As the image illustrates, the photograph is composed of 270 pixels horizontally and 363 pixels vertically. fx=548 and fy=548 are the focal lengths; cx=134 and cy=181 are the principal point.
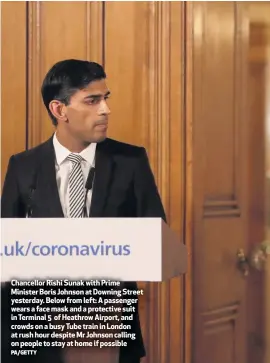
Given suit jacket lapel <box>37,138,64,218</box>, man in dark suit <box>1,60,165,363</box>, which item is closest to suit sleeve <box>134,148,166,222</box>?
man in dark suit <box>1,60,165,363</box>

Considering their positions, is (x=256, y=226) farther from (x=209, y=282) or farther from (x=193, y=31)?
(x=193, y=31)

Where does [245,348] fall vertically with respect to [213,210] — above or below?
below

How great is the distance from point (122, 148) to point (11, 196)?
0.75 ft

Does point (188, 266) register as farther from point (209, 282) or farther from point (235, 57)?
point (235, 57)

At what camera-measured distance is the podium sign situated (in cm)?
100

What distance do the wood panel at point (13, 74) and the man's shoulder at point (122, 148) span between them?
0.53ft

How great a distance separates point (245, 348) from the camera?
107 cm

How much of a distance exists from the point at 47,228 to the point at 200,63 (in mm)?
419

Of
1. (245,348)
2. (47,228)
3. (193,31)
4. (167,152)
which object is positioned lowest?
(245,348)

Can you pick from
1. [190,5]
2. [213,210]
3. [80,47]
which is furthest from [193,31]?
[213,210]

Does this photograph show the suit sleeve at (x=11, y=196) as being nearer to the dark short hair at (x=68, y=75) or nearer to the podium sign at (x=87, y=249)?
the podium sign at (x=87, y=249)

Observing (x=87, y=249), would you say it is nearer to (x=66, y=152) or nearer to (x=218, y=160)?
(x=66, y=152)

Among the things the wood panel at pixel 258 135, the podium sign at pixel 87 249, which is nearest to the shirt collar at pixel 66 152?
the podium sign at pixel 87 249

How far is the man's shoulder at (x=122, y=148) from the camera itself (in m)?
1.04
